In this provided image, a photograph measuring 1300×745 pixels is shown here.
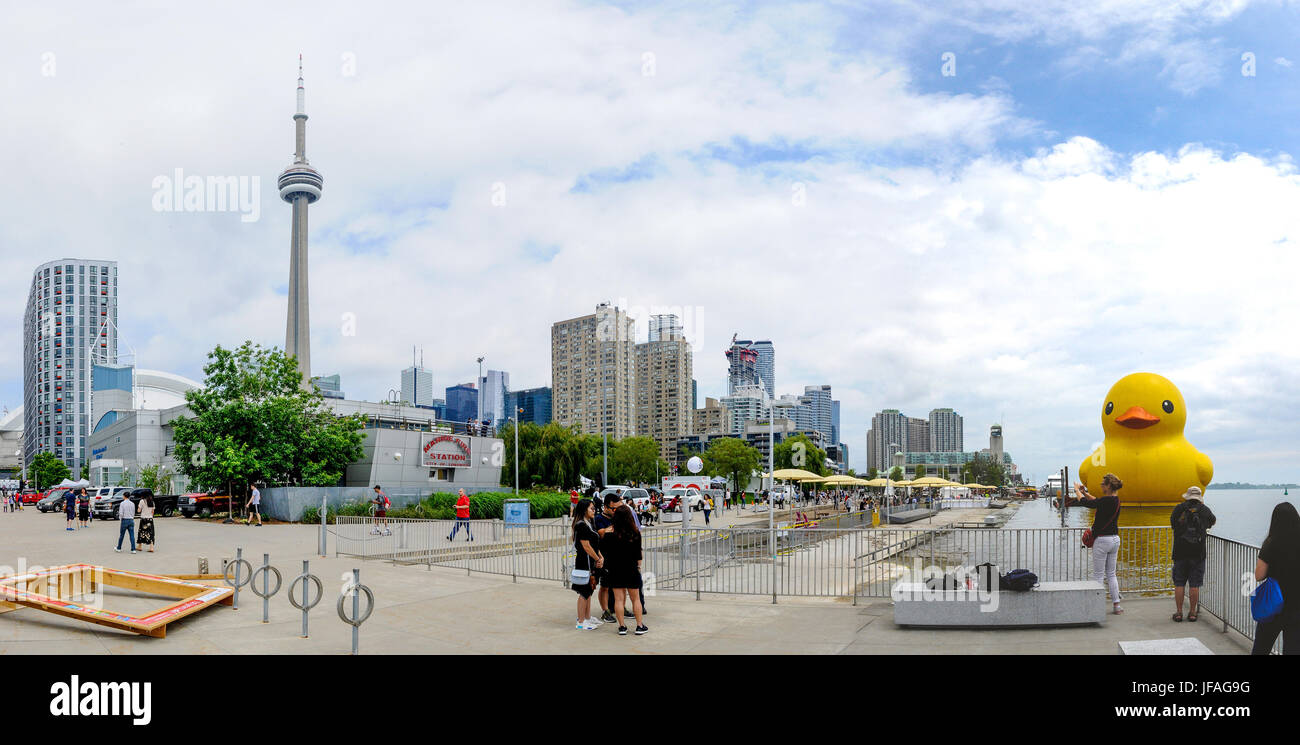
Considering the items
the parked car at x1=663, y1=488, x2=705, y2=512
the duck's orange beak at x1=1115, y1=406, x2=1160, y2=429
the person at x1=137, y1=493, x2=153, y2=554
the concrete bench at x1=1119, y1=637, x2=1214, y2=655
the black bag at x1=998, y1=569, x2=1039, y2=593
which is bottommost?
the parked car at x1=663, y1=488, x2=705, y2=512

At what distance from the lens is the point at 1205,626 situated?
8.98 meters

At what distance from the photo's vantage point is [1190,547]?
9.01 meters

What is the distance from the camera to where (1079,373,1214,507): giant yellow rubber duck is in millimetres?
18375

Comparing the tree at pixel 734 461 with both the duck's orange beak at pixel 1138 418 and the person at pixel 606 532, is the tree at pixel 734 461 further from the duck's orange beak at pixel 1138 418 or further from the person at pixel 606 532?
the person at pixel 606 532

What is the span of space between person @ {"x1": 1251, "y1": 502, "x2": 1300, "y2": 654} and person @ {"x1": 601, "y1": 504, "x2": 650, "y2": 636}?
20.1 ft

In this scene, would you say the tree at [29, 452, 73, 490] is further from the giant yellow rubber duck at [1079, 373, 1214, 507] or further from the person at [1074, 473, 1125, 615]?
the person at [1074, 473, 1125, 615]

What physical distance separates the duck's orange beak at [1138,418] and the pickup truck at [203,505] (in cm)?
3769

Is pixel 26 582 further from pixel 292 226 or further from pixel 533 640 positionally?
pixel 292 226

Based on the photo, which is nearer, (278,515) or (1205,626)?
(1205,626)

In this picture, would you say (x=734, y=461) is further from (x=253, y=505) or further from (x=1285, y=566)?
(x=1285, y=566)

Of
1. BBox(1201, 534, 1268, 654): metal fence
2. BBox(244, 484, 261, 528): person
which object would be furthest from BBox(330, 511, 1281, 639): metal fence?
BBox(244, 484, 261, 528): person

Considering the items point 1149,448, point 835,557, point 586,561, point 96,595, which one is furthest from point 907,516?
point 96,595
